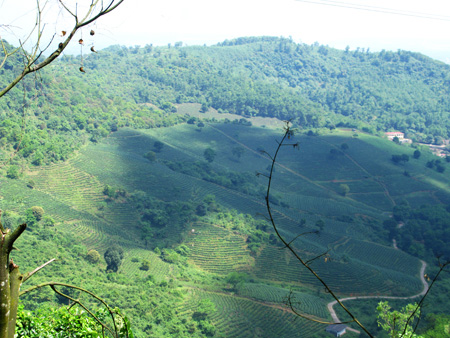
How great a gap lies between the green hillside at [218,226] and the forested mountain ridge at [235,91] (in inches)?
301

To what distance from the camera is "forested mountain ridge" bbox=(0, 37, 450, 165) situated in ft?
A: 216

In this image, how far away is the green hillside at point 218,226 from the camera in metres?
34.2

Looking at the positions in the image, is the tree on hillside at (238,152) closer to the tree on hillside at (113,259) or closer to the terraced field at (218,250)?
the terraced field at (218,250)

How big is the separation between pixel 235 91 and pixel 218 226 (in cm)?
8274

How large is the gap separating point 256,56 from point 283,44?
18.1 meters

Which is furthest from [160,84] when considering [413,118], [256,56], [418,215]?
[418,215]

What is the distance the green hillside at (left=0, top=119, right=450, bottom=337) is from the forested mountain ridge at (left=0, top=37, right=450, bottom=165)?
764cm

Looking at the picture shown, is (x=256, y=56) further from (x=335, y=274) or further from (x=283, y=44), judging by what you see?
(x=335, y=274)

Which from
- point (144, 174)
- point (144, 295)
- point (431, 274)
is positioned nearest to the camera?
point (144, 295)

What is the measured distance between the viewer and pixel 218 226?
5009cm

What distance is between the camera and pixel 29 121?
60469 mm

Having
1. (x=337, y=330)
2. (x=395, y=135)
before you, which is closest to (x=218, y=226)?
(x=337, y=330)

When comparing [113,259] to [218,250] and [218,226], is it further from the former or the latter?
[218,226]

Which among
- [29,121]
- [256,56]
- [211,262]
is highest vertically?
[256,56]
